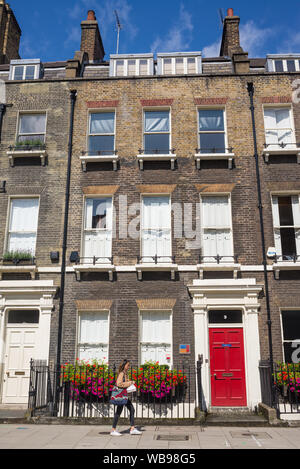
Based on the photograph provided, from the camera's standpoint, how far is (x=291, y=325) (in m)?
12.0

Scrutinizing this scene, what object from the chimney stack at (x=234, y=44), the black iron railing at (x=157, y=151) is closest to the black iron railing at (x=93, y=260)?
the black iron railing at (x=157, y=151)

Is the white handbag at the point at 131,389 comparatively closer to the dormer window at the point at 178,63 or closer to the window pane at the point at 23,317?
the window pane at the point at 23,317

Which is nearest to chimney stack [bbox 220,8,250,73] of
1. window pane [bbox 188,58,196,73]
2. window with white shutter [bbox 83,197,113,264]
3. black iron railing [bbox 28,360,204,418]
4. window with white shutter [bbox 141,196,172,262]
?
window pane [bbox 188,58,196,73]

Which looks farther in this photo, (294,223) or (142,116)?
(142,116)

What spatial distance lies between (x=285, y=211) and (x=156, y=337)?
5.72 m

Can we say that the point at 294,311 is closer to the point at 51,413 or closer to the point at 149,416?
the point at 149,416

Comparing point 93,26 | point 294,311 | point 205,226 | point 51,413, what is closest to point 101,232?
point 205,226

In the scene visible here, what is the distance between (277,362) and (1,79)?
44.1 feet

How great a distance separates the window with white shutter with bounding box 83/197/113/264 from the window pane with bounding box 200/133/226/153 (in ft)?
12.1

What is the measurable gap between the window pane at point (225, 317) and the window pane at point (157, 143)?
18.4 feet

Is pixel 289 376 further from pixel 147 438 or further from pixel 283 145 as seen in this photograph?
pixel 283 145

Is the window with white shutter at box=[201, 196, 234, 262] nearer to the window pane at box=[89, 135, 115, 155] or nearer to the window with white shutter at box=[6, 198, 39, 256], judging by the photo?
the window pane at box=[89, 135, 115, 155]

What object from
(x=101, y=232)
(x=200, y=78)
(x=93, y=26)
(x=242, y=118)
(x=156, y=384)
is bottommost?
(x=156, y=384)

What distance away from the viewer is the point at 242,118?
13805mm
